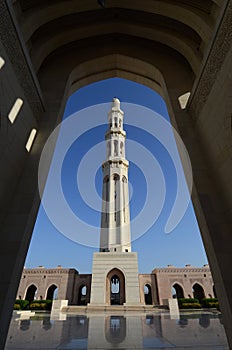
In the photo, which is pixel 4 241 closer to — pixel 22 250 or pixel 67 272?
pixel 22 250

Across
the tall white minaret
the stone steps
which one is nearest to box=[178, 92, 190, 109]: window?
the stone steps

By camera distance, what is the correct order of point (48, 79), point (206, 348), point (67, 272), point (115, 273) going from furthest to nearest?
point (67, 272) → point (115, 273) → point (48, 79) → point (206, 348)

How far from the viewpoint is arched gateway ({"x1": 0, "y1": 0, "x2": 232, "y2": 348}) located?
3186mm

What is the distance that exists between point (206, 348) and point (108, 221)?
2053 centimetres

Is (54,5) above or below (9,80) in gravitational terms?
above

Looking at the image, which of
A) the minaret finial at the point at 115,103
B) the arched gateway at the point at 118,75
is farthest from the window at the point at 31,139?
the minaret finial at the point at 115,103

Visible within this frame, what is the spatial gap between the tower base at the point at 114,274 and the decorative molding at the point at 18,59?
746 inches

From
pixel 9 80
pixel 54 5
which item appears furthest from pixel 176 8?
pixel 9 80

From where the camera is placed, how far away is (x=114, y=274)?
20.9 meters


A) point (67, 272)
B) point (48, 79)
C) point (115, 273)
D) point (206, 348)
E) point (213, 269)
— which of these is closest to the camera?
point (213, 269)

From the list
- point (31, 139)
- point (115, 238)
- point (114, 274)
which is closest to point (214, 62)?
point (31, 139)

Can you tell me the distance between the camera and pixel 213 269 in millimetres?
3016

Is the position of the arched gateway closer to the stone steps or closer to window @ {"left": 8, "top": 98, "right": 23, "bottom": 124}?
window @ {"left": 8, "top": 98, "right": 23, "bottom": 124}

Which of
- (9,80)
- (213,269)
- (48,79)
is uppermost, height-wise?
(48,79)
